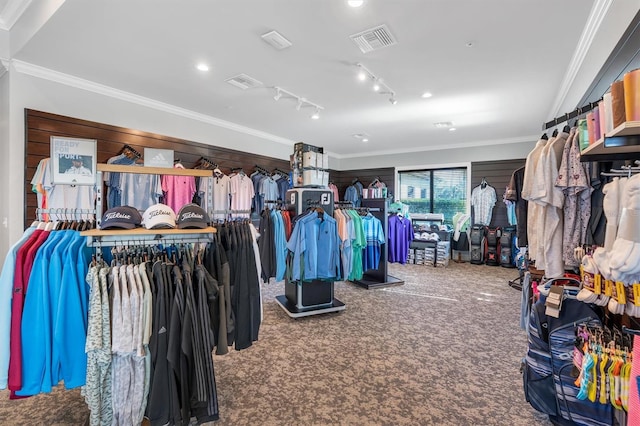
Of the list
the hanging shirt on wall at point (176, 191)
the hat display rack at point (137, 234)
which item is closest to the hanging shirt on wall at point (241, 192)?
the hanging shirt on wall at point (176, 191)

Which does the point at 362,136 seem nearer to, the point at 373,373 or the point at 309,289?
the point at 309,289

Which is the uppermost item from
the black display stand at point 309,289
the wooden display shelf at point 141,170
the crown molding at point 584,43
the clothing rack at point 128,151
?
the crown molding at point 584,43

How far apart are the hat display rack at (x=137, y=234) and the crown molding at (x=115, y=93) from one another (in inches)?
118

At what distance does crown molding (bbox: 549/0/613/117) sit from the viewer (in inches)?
93.6

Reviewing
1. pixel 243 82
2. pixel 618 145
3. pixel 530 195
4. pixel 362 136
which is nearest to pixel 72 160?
pixel 243 82

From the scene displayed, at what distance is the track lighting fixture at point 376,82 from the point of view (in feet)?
11.8

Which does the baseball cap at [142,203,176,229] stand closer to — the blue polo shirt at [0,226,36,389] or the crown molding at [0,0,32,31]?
the blue polo shirt at [0,226,36,389]

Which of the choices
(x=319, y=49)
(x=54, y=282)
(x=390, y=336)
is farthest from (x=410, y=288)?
(x=54, y=282)

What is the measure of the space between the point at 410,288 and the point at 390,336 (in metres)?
2.04

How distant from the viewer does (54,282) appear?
158 centimetres

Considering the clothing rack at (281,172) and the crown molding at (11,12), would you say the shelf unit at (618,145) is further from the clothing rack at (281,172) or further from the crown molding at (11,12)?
the clothing rack at (281,172)

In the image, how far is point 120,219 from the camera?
67.7 inches

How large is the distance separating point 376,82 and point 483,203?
5036mm

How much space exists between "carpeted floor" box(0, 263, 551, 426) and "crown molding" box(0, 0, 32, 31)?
3546 mm
